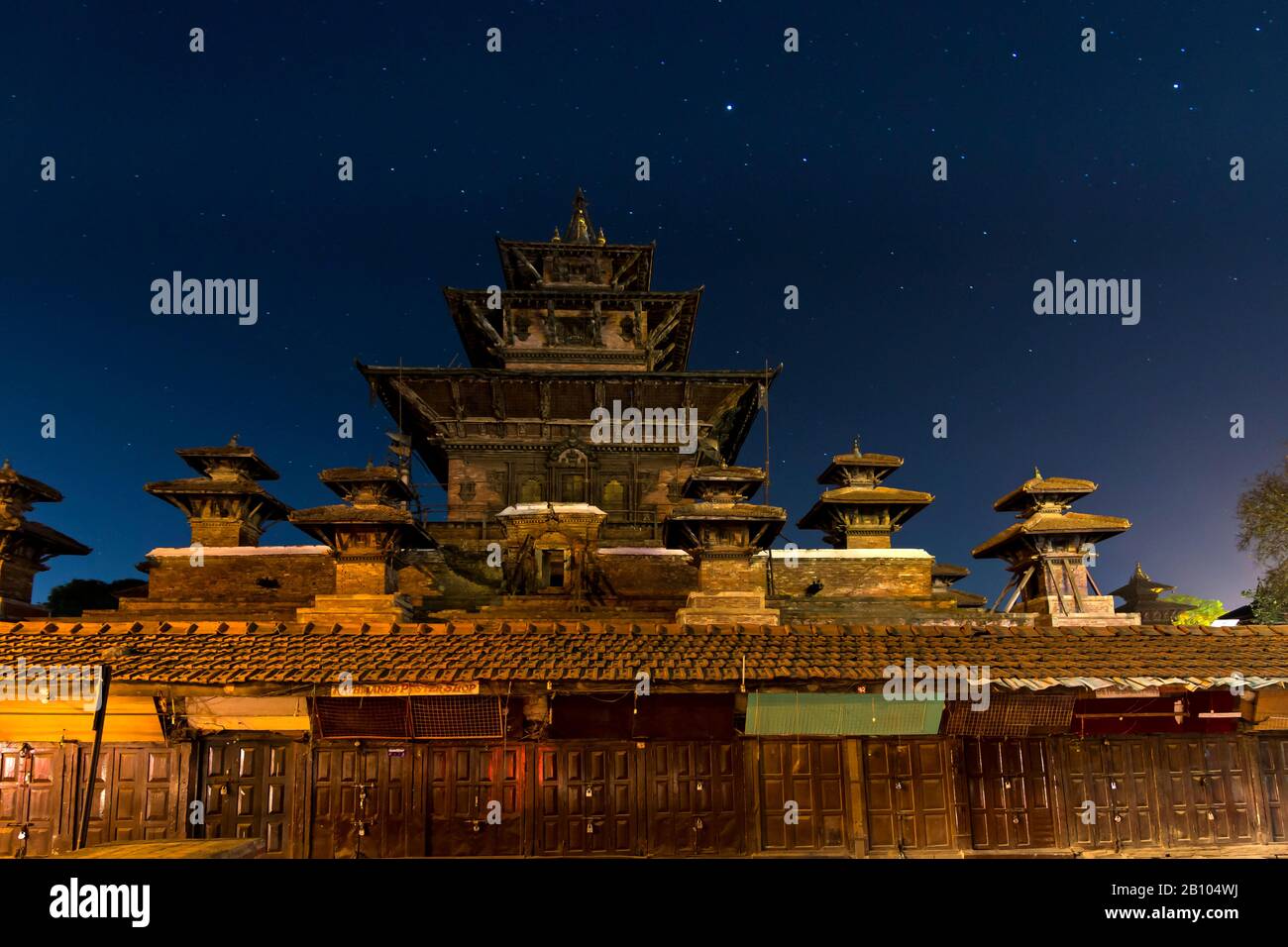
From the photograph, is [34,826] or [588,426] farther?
[588,426]

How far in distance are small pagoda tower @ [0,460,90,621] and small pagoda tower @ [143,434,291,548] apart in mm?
2510

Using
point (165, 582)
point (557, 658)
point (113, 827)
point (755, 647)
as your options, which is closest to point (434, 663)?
point (557, 658)

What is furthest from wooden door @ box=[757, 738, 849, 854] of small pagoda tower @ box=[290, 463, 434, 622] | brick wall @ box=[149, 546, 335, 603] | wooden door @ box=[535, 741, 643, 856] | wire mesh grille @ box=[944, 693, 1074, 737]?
brick wall @ box=[149, 546, 335, 603]

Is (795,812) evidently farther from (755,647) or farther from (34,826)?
(34,826)

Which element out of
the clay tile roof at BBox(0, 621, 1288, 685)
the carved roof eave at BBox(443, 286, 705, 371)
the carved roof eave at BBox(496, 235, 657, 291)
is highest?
the carved roof eave at BBox(496, 235, 657, 291)

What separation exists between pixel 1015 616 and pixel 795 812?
8.78 meters

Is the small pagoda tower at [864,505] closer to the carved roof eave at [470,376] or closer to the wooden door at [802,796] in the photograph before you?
the carved roof eave at [470,376]

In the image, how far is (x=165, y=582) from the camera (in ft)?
67.7

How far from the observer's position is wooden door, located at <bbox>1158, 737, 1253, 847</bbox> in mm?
13312

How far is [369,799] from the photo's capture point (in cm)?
1303

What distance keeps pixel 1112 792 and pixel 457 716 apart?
1123 cm

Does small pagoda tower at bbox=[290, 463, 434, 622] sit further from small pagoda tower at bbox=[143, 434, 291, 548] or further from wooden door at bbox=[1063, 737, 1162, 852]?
wooden door at bbox=[1063, 737, 1162, 852]

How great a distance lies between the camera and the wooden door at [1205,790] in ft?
43.7

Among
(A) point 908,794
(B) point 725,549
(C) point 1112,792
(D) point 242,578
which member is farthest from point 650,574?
(C) point 1112,792
